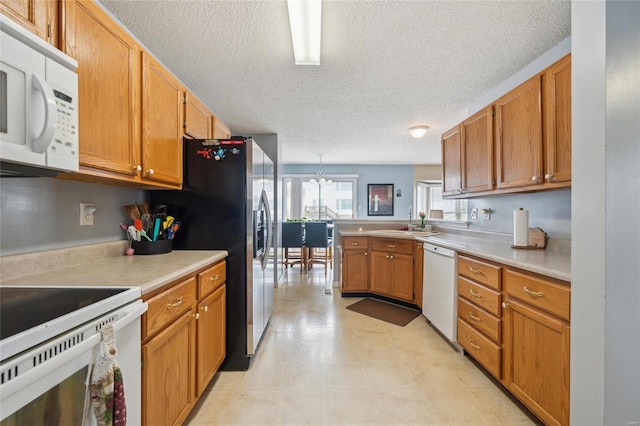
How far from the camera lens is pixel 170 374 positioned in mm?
1261

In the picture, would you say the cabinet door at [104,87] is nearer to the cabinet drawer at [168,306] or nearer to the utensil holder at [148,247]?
the utensil holder at [148,247]

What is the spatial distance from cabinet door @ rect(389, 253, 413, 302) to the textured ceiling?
1802mm

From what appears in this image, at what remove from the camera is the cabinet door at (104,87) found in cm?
112

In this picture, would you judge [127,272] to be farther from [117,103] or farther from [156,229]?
[117,103]

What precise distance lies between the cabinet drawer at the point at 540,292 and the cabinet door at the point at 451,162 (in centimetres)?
129

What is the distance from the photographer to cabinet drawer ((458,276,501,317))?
1731 mm

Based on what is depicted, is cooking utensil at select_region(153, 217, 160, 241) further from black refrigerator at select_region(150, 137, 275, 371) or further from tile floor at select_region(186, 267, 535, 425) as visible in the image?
tile floor at select_region(186, 267, 535, 425)

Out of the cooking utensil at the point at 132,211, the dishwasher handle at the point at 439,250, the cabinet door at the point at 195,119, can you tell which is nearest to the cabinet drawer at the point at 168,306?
the cooking utensil at the point at 132,211

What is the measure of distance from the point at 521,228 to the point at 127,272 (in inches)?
101

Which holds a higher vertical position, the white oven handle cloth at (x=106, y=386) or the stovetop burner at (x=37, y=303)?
Result: the stovetop burner at (x=37, y=303)

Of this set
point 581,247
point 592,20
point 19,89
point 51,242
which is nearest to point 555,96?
point 592,20

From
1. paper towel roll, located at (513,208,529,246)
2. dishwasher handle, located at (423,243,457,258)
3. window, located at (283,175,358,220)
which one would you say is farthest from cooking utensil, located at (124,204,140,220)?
window, located at (283,175,358,220)

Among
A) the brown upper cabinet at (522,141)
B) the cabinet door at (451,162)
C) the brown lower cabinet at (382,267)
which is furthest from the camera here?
the brown lower cabinet at (382,267)

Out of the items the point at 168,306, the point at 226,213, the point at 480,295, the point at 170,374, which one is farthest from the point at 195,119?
the point at 480,295
